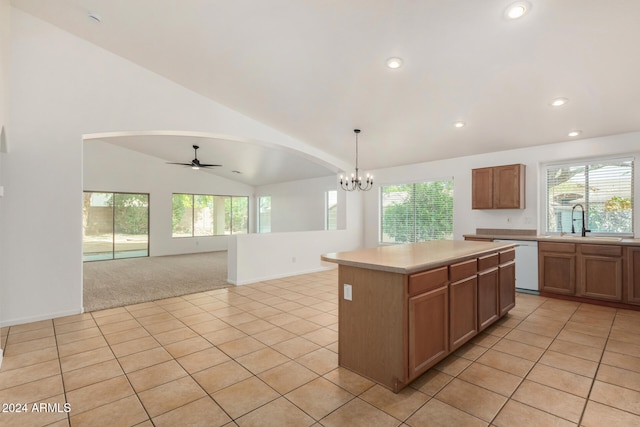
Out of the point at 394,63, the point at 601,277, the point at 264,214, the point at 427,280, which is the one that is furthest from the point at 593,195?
the point at 264,214

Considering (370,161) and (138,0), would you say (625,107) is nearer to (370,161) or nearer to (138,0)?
(370,161)

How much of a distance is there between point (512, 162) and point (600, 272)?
83.3 inches

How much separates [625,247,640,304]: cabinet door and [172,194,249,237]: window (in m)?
10.4

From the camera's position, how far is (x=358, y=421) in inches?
71.5

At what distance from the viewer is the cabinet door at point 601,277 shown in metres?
3.96

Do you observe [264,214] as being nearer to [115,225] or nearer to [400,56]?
[115,225]

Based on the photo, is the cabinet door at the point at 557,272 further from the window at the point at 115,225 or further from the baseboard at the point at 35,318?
the window at the point at 115,225

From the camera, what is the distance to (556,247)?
440cm

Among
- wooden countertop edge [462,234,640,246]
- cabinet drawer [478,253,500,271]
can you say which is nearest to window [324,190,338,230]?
wooden countertop edge [462,234,640,246]

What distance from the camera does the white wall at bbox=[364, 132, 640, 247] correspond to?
4.43 m

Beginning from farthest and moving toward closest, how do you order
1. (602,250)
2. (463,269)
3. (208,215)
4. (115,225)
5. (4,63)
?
1. (208,215)
2. (115,225)
3. (602,250)
4. (4,63)
5. (463,269)

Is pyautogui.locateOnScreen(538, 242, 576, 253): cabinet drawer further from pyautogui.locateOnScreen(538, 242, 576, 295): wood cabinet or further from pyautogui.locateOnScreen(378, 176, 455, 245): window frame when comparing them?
pyautogui.locateOnScreen(378, 176, 455, 245): window frame

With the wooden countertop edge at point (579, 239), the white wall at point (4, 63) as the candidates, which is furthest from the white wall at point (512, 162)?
the white wall at point (4, 63)

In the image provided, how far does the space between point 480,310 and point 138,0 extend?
448 centimetres
